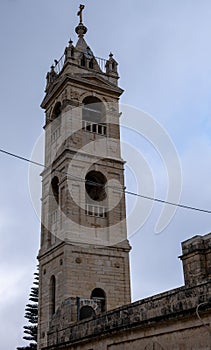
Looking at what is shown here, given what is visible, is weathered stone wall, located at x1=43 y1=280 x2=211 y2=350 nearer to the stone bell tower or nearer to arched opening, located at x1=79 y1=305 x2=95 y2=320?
arched opening, located at x1=79 y1=305 x2=95 y2=320

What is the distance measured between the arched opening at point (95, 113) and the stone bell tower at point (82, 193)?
54 millimetres

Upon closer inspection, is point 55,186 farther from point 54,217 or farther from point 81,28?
point 81,28

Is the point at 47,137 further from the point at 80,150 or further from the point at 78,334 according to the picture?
→ the point at 78,334

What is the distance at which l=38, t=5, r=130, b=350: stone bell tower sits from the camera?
20.2 meters

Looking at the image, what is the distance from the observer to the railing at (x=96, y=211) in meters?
21.5

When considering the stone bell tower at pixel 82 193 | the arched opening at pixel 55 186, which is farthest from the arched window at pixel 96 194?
the arched opening at pixel 55 186

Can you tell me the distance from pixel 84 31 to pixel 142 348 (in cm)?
2300

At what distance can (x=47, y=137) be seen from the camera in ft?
83.2

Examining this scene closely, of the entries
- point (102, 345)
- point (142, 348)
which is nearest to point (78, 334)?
point (102, 345)

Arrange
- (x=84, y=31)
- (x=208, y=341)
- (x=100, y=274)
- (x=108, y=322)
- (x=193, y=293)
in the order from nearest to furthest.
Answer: (x=208, y=341), (x=193, y=293), (x=108, y=322), (x=100, y=274), (x=84, y=31)

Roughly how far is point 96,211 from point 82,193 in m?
1.18

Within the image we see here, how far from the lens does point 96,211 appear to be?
71.6 ft

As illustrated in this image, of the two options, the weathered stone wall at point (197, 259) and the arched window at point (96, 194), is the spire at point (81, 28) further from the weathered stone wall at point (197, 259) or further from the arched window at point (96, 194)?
the weathered stone wall at point (197, 259)

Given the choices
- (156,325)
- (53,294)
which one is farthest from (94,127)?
(156,325)
